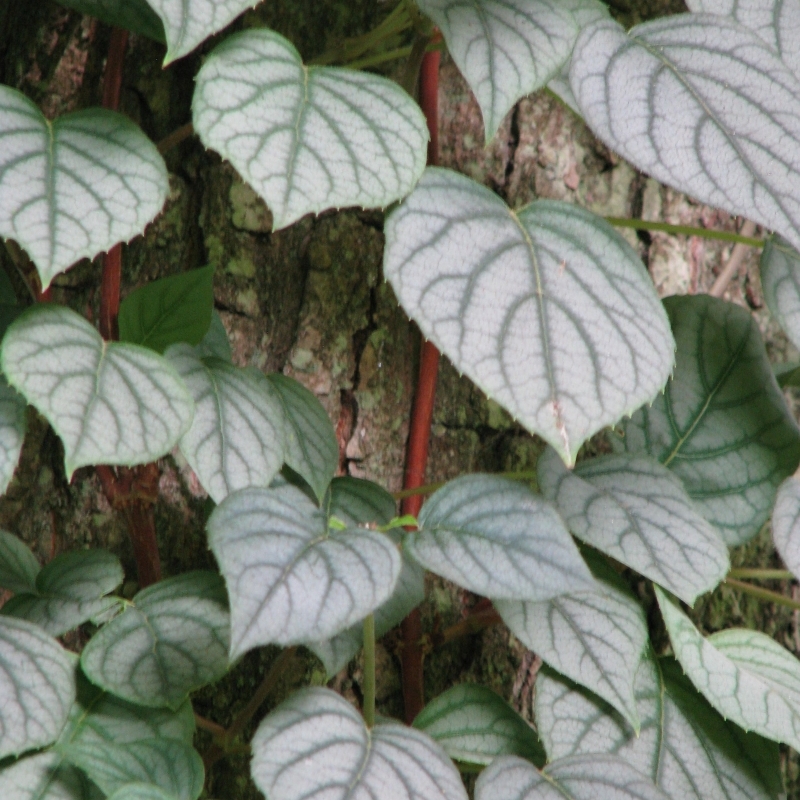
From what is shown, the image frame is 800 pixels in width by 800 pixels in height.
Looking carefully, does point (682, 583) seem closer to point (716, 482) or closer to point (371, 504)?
point (716, 482)

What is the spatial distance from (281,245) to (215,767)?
0.68 meters

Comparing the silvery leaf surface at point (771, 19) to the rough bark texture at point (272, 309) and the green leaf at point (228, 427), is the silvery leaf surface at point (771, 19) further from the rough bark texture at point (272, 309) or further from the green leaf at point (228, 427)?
the green leaf at point (228, 427)

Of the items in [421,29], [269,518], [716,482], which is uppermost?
[421,29]

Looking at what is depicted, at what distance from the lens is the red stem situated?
1048 mm

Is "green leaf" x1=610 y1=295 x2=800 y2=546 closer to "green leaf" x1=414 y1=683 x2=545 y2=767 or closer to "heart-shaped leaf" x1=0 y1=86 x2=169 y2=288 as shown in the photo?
"green leaf" x1=414 y1=683 x2=545 y2=767

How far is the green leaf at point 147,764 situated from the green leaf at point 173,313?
16.3 inches

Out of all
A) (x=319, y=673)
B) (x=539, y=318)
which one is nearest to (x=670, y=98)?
(x=539, y=318)

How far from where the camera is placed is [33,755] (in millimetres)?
790

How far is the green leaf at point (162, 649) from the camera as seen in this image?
806 mm

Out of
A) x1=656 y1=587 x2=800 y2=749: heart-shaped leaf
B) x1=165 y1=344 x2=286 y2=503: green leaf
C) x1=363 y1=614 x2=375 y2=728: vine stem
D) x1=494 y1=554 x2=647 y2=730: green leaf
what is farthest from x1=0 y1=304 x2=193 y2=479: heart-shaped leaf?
x1=656 y1=587 x2=800 y2=749: heart-shaped leaf

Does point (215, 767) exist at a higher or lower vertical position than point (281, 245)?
lower

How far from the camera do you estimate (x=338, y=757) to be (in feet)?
2.44

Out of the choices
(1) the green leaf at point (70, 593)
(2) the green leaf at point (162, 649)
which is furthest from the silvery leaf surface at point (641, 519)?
(1) the green leaf at point (70, 593)

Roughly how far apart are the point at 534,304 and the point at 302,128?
0.26 m
